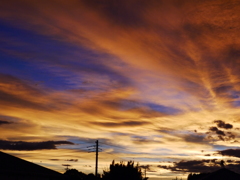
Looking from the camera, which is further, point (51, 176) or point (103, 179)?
point (103, 179)

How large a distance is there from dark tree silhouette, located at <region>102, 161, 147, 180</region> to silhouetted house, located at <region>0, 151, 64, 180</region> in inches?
774

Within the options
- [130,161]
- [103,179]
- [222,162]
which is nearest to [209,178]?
[222,162]

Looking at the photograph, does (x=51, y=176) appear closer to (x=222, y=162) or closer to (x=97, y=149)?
(x=97, y=149)

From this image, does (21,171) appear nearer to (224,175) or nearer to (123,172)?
(123,172)

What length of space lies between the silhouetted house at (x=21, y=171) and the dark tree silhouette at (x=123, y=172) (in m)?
19.7

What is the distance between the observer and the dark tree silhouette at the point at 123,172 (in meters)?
55.9

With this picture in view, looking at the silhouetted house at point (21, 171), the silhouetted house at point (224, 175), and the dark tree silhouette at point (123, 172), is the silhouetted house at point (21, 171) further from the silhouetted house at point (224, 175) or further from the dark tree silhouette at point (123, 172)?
the silhouetted house at point (224, 175)

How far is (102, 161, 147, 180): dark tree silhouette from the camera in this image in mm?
55906

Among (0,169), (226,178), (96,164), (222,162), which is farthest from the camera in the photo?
(222,162)

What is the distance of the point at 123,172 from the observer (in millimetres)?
56281

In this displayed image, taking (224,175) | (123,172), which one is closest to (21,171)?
(123,172)

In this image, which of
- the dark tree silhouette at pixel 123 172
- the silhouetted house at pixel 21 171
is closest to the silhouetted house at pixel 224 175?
the dark tree silhouette at pixel 123 172

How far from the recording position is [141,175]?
5806 cm

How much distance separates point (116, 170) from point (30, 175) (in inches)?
994
